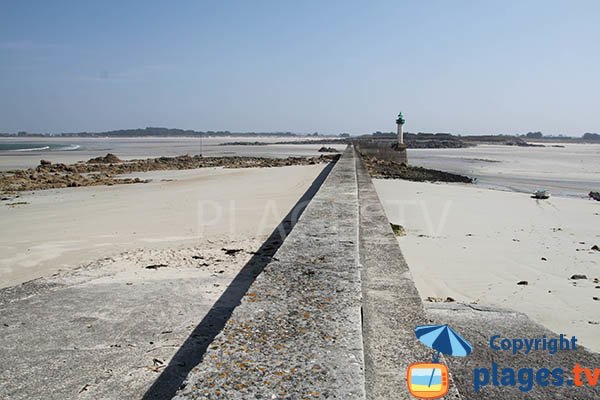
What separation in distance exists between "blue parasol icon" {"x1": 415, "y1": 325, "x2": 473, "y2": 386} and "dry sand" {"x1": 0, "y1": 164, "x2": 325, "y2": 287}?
12.6 feet

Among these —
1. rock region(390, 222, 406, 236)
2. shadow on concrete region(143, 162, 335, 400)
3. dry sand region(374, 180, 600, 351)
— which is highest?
shadow on concrete region(143, 162, 335, 400)

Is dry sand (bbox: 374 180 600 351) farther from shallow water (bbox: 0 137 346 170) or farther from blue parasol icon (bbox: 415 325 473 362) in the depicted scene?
shallow water (bbox: 0 137 346 170)

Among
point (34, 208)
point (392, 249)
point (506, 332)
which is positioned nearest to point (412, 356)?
point (506, 332)

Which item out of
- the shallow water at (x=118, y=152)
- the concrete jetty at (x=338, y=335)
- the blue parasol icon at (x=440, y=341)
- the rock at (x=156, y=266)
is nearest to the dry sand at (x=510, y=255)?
the concrete jetty at (x=338, y=335)

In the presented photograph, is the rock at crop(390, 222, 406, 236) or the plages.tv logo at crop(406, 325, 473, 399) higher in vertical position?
the plages.tv logo at crop(406, 325, 473, 399)

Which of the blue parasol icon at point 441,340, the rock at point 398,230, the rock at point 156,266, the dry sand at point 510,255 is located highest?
the blue parasol icon at point 441,340

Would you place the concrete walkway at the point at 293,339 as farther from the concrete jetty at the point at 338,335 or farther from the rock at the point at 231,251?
the rock at the point at 231,251

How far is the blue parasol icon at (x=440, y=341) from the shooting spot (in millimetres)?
2377

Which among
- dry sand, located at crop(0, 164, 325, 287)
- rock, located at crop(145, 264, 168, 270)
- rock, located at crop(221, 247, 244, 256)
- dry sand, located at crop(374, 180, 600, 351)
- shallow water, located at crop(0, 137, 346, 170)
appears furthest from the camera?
shallow water, located at crop(0, 137, 346, 170)

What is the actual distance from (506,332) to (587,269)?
9.33ft

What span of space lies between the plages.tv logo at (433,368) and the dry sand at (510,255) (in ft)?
4.51

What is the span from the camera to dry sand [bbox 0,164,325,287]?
17.7 ft

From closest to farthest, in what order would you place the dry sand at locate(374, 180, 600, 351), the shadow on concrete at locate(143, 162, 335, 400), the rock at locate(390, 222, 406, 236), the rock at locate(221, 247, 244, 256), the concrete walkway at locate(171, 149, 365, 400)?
1. the concrete walkway at locate(171, 149, 365, 400)
2. the shadow on concrete at locate(143, 162, 335, 400)
3. the dry sand at locate(374, 180, 600, 351)
4. the rock at locate(221, 247, 244, 256)
5. the rock at locate(390, 222, 406, 236)

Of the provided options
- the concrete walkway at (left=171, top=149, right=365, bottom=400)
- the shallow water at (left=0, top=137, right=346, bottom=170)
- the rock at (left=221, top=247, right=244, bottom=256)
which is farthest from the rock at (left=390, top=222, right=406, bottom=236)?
the shallow water at (left=0, top=137, right=346, bottom=170)
